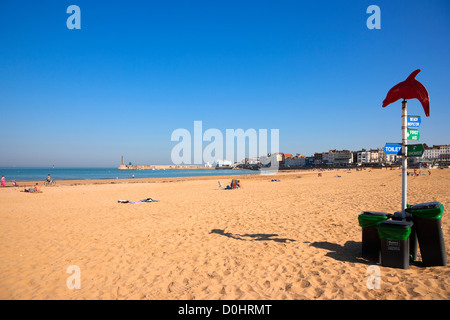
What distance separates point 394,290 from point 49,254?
6.71 m

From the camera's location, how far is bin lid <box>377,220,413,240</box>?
3.66 metres

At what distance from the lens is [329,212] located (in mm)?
8594

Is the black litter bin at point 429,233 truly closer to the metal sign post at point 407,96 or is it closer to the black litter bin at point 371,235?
the metal sign post at point 407,96

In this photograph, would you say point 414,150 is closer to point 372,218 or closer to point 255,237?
point 372,218

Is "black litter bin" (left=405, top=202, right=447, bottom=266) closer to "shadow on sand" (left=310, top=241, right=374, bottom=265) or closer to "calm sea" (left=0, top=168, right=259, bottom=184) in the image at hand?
"shadow on sand" (left=310, top=241, right=374, bottom=265)

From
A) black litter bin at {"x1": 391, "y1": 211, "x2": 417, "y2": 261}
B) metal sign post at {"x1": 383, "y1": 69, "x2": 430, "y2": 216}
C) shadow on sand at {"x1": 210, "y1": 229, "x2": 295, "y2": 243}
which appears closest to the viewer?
black litter bin at {"x1": 391, "y1": 211, "x2": 417, "y2": 261}

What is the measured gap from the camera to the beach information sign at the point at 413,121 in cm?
420

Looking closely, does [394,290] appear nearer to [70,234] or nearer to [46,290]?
[46,290]

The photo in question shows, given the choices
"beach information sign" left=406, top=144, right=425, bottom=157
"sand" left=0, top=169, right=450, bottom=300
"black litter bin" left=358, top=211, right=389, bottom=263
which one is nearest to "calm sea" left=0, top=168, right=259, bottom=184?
"sand" left=0, top=169, right=450, bottom=300

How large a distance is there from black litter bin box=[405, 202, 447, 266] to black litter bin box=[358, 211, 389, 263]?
0.46 metres

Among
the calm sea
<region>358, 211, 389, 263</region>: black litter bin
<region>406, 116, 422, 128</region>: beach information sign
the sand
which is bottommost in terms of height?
the calm sea
